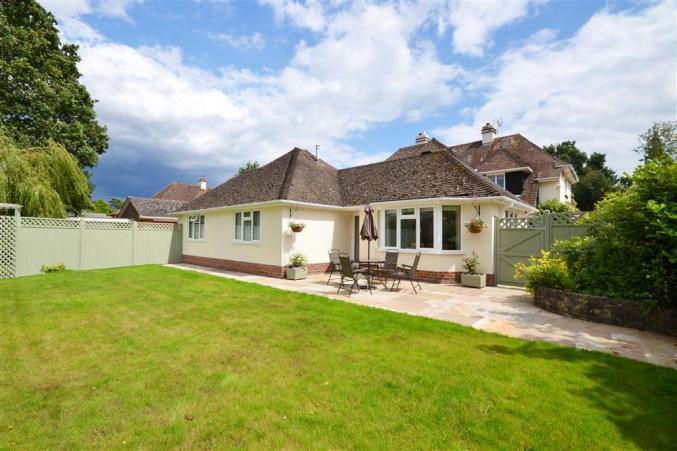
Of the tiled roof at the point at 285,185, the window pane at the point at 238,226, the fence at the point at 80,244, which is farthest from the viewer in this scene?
the window pane at the point at 238,226

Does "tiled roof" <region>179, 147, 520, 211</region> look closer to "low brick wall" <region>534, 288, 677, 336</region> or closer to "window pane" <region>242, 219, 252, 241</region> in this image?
"window pane" <region>242, 219, 252, 241</region>

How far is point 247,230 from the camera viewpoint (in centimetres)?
1484

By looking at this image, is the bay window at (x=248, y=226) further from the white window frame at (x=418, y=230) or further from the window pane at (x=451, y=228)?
the window pane at (x=451, y=228)

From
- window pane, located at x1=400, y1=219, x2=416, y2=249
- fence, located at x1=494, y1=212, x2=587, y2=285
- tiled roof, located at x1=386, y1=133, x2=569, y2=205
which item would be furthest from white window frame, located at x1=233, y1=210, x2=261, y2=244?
tiled roof, located at x1=386, y1=133, x2=569, y2=205

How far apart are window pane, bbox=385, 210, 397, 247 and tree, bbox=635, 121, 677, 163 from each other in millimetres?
30722

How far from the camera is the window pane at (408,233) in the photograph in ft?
40.5

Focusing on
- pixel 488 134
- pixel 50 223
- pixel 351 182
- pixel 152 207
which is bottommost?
pixel 50 223

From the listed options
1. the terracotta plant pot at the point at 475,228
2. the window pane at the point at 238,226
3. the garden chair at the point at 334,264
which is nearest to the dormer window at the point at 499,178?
the terracotta plant pot at the point at 475,228

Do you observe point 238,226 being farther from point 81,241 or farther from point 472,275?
point 472,275

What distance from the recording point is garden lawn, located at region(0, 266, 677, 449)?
277cm

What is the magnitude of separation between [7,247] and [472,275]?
1787 centimetres

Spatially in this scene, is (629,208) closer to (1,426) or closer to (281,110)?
(1,426)

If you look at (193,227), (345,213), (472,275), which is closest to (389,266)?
(472,275)

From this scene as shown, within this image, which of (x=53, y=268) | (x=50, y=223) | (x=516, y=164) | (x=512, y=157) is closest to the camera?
(x=53, y=268)
